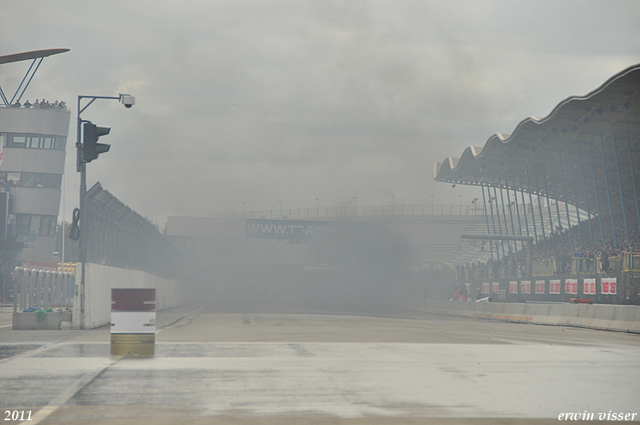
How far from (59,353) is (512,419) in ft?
28.5

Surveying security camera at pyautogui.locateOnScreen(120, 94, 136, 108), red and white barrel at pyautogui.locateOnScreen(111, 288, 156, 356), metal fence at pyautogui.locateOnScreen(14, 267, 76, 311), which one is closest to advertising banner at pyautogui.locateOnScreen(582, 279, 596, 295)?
security camera at pyautogui.locateOnScreen(120, 94, 136, 108)

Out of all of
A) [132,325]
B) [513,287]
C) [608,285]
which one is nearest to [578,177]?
[513,287]

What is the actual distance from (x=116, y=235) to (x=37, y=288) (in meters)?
8.16

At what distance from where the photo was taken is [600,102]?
4119cm

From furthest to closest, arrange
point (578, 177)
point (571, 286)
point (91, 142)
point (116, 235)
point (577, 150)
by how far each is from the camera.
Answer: point (578, 177), point (577, 150), point (571, 286), point (116, 235), point (91, 142)

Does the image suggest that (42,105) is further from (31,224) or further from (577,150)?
(577,150)

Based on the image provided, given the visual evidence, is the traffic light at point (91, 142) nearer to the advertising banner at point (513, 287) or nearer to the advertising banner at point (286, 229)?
the advertising banner at point (513, 287)

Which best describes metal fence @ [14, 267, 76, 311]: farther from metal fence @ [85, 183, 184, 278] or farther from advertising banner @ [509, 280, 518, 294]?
advertising banner @ [509, 280, 518, 294]

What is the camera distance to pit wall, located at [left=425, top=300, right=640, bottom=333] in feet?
78.2

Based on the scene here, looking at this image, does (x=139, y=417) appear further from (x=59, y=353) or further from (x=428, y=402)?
(x=59, y=353)

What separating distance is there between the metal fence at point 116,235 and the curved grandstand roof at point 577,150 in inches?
944

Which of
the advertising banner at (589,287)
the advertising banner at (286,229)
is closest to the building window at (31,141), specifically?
the advertising banner at (286,229)

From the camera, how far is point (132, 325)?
1259 cm

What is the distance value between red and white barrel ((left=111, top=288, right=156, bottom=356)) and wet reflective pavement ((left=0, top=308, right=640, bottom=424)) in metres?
0.39
